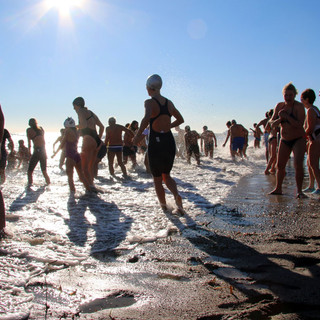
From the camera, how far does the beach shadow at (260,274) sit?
199 cm

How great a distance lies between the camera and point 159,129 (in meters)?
4.80

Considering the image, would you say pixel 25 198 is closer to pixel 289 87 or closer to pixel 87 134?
pixel 87 134

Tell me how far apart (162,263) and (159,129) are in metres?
2.41

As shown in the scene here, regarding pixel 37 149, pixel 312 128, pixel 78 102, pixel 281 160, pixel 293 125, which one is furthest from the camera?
pixel 37 149

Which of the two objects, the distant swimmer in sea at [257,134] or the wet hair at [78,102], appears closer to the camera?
the wet hair at [78,102]

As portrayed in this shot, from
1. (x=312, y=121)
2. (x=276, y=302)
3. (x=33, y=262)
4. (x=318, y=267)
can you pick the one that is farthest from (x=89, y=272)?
(x=312, y=121)

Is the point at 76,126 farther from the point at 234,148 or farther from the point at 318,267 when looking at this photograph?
the point at 234,148

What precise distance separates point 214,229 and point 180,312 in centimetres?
202

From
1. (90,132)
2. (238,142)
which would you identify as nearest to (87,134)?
(90,132)

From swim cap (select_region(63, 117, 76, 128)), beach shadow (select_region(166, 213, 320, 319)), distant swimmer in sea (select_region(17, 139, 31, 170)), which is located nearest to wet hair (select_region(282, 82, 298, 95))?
beach shadow (select_region(166, 213, 320, 319))

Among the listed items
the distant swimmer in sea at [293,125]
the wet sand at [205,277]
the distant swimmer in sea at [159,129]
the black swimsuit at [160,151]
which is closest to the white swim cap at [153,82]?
the distant swimmer in sea at [159,129]

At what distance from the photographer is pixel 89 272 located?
2559 mm

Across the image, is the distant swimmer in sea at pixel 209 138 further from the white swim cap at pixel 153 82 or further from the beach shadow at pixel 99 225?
the white swim cap at pixel 153 82

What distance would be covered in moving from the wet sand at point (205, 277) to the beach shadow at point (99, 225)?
20 centimetres
